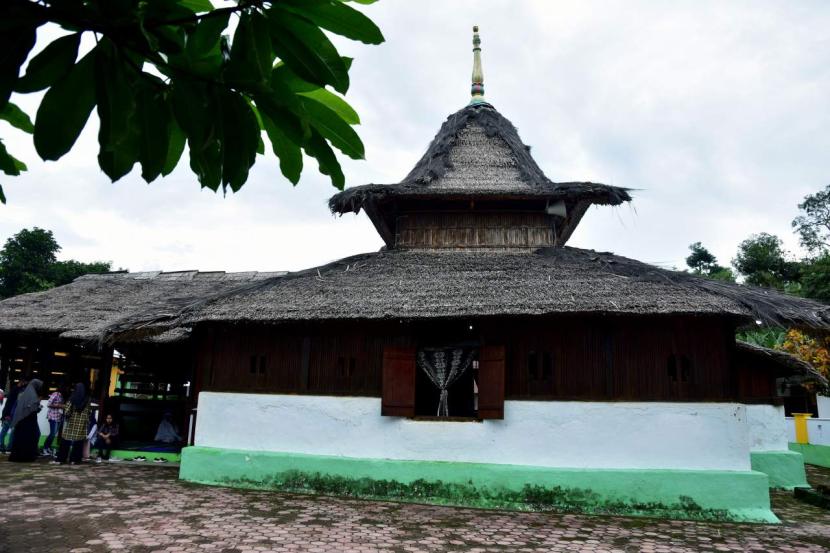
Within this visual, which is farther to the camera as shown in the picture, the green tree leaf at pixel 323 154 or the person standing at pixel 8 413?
the person standing at pixel 8 413

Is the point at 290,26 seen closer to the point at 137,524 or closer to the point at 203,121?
the point at 203,121

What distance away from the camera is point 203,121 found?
4.34 feet

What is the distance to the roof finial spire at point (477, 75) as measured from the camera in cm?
1311

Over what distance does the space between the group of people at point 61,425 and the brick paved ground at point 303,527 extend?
5.41 feet

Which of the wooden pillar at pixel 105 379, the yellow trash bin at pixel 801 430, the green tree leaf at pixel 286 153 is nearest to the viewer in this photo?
the green tree leaf at pixel 286 153

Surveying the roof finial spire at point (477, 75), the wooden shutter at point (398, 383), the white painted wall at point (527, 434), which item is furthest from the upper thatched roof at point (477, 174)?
the white painted wall at point (527, 434)

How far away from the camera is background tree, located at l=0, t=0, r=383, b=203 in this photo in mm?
1213

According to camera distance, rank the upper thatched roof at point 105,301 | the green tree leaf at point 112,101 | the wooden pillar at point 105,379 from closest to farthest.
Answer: the green tree leaf at point 112,101, the upper thatched roof at point 105,301, the wooden pillar at point 105,379

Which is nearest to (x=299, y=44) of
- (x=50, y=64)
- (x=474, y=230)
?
(x=50, y=64)

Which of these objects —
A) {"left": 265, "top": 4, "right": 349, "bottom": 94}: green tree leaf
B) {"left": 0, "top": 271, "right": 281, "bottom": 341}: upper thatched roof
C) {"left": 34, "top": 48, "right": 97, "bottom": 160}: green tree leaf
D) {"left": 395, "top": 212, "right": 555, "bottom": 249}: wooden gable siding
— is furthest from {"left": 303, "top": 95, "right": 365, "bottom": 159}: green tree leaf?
{"left": 395, "top": 212, "right": 555, "bottom": 249}: wooden gable siding

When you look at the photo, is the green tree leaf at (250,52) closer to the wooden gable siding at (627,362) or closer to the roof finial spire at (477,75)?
the wooden gable siding at (627,362)

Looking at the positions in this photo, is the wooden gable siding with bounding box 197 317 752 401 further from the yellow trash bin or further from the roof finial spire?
the yellow trash bin

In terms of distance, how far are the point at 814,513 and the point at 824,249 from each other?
28807 millimetres

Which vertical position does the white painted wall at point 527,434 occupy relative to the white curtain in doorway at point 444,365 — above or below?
below
